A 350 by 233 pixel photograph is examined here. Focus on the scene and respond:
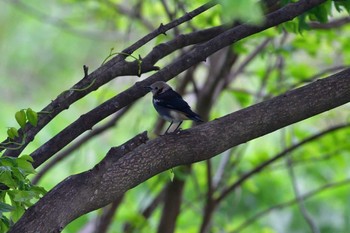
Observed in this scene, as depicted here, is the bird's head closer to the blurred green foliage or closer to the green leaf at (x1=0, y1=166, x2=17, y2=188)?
the blurred green foliage

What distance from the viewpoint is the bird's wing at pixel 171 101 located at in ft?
12.1

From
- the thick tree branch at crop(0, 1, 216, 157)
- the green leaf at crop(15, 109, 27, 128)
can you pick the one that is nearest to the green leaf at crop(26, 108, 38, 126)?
the green leaf at crop(15, 109, 27, 128)

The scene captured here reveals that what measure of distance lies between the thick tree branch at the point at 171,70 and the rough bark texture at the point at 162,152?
30cm

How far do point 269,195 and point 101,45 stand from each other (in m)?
5.01

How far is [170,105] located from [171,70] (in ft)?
1.08

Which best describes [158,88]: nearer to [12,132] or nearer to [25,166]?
[12,132]

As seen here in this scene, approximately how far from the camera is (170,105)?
3744 mm

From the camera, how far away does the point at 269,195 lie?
23.0 feet

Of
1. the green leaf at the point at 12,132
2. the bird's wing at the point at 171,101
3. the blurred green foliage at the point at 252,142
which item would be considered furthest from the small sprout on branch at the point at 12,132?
the blurred green foliage at the point at 252,142

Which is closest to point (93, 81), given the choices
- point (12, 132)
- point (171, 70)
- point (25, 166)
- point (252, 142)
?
point (171, 70)

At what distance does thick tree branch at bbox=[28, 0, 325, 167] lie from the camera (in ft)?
10.8

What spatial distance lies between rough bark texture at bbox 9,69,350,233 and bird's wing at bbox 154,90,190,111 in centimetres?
52

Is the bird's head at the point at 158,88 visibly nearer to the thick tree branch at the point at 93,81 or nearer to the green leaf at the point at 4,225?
the thick tree branch at the point at 93,81

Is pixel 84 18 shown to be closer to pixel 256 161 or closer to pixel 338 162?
pixel 256 161
